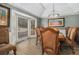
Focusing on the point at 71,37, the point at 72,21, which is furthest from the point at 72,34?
the point at 72,21

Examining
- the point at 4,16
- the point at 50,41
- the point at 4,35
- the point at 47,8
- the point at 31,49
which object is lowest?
the point at 31,49

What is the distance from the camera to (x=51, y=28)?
6.69 feet

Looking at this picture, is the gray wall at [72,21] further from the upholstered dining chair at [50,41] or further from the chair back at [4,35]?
the chair back at [4,35]

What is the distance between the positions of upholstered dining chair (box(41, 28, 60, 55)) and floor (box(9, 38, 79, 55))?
11 centimetres

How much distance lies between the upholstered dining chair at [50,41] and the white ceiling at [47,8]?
0.30 meters

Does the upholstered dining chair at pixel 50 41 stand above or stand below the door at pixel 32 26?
below

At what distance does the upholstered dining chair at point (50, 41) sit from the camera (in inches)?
79.5

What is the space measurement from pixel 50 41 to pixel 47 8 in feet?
1.89

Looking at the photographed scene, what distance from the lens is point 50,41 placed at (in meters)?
2.07

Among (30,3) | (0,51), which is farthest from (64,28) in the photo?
(0,51)

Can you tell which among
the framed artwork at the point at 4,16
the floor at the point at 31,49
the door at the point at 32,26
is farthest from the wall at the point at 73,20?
the framed artwork at the point at 4,16

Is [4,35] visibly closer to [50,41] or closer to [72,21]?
[50,41]
